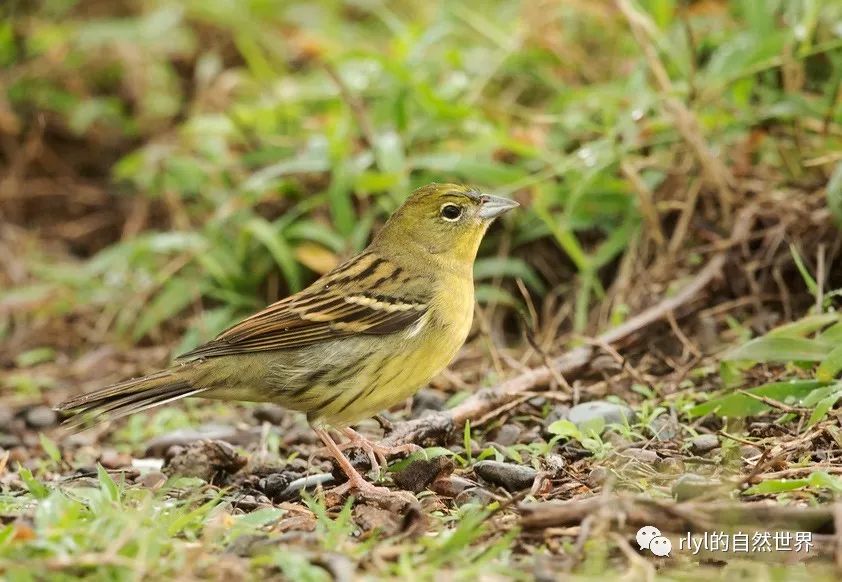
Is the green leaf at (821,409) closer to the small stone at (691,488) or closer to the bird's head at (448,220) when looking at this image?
the small stone at (691,488)

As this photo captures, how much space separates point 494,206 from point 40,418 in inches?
107

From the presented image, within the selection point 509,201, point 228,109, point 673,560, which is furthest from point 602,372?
point 228,109

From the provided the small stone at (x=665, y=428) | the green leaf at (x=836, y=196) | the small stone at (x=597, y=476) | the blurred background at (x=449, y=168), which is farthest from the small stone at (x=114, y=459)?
the green leaf at (x=836, y=196)

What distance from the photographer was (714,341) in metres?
6.09

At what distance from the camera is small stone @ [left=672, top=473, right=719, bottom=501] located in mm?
3957

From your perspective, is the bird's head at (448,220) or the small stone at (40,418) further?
the small stone at (40,418)

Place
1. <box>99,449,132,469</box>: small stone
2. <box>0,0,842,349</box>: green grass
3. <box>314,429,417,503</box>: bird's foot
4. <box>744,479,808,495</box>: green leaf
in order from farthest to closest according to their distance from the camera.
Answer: <box>0,0,842,349</box>: green grass, <box>99,449,132,469</box>: small stone, <box>314,429,417,503</box>: bird's foot, <box>744,479,808,495</box>: green leaf

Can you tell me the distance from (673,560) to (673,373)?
2.24 metres

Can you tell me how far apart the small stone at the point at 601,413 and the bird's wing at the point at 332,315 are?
0.81m

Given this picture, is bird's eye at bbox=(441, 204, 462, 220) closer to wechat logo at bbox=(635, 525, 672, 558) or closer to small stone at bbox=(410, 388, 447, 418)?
small stone at bbox=(410, 388, 447, 418)

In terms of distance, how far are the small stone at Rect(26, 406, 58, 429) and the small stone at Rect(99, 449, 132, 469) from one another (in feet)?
2.22

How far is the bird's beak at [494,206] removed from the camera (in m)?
5.74

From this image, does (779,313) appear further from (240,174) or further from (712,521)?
(240,174)

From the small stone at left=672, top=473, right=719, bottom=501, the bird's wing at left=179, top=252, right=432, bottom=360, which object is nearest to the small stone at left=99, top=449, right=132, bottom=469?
the bird's wing at left=179, top=252, right=432, bottom=360
